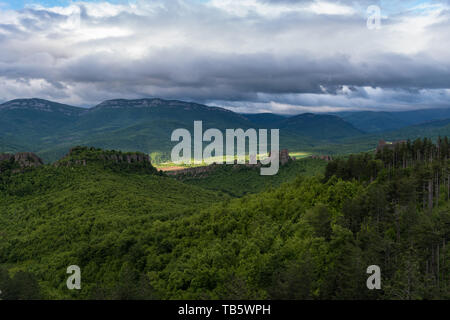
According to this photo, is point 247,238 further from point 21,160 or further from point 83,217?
point 21,160

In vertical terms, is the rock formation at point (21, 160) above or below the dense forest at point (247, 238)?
above

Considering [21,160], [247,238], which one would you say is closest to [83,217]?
[247,238]

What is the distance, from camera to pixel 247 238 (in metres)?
61.6

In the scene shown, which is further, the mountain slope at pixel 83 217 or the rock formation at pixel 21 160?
the rock formation at pixel 21 160

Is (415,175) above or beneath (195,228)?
above

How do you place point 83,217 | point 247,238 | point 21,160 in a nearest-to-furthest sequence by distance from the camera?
point 247,238 → point 83,217 → point 21,160

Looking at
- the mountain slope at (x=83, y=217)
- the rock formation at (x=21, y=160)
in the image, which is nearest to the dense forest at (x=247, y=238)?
the mountain slope at (x=83, y=217)

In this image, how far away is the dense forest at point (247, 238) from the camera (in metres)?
39.5

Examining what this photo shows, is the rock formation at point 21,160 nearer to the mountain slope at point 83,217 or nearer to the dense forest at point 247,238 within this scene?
the mountain slope at point 83,217

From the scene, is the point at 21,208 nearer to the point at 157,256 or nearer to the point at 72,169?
the point at 72,169

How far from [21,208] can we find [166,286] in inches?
3068

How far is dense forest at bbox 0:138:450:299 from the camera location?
3953 centimetres
